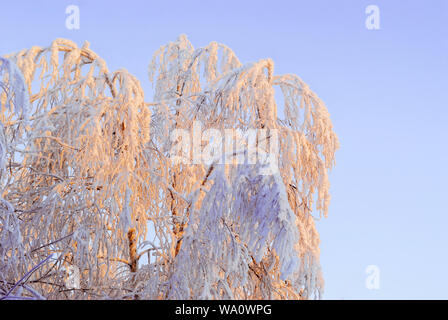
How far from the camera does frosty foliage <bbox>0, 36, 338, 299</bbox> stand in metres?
3.93

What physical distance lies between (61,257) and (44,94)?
149 cm

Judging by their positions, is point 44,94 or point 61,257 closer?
point 61,257

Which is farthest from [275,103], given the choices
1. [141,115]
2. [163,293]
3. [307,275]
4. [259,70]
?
[163,293]

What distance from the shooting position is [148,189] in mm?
4641

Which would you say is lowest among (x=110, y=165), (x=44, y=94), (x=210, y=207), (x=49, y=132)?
(x=210, y=207)

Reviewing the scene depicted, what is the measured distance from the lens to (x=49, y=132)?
5.35 metres

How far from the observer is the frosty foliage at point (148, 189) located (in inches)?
155
